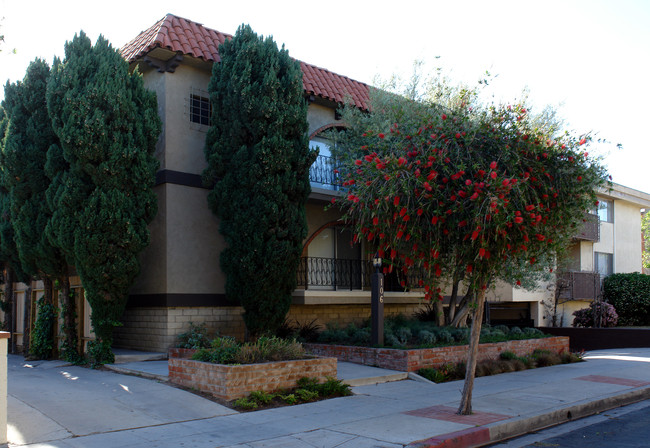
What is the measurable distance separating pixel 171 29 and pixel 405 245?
876cm

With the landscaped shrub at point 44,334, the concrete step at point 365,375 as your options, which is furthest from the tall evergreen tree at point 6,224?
the concrete step at point 365,375

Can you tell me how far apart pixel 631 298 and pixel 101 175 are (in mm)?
23270

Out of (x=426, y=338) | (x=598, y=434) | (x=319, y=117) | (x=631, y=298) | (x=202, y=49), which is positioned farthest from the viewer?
(x=631, y=298)

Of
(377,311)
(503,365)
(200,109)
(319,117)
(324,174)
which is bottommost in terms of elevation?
(503,365)

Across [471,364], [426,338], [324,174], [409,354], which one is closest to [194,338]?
[409,354]

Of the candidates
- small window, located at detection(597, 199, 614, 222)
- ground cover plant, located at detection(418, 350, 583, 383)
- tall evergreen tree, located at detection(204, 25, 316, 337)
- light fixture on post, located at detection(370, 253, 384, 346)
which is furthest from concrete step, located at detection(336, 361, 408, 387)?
small window, located at detection(597, 199, 614, 222)

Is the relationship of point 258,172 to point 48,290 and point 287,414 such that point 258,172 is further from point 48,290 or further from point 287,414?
point 287,414

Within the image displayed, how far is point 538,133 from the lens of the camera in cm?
900

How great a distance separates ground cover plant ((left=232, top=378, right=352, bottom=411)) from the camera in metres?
9.20

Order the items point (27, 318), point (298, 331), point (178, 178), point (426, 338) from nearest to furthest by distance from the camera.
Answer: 1. point (178, 178)
2. point (426, 338)
3. point (298, 331)
4. point (27, 318)

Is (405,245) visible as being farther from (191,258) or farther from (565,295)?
(565,295)

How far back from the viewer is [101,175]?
11.9 metres

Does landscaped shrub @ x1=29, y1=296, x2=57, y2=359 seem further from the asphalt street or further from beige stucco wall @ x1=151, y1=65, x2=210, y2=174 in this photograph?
the asphalt street

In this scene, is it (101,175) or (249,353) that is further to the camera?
(101,175)
